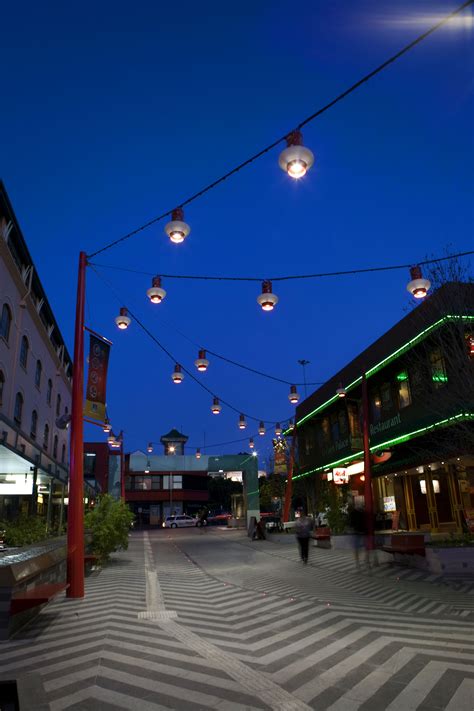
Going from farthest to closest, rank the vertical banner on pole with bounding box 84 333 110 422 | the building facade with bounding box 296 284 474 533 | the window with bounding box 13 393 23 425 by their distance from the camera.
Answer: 1. the window with bounding box 13 393 23 425
2. the building facade with bounding box 296 284 474 533
3. the vertical banner on pole with bounding box 84 333 110 422

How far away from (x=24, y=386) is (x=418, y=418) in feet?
64.2

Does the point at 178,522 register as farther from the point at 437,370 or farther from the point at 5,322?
the point at 437,370

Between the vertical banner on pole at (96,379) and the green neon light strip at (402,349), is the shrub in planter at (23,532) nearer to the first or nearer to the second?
the vertical banner on pole at (96,379)

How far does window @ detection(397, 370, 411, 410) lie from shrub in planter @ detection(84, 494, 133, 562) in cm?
1314

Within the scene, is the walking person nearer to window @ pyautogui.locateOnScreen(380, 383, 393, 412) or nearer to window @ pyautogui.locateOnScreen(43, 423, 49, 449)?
window @ pyautogui.locateOnScreen(380, 383, 393, 412)

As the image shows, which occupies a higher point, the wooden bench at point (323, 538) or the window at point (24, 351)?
the window at point (24, 351)

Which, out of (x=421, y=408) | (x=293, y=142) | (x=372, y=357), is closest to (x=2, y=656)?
(x=293, y=142)

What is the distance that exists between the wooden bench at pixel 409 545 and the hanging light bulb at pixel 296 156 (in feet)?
37.9

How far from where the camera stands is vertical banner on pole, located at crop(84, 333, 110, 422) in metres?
12.6

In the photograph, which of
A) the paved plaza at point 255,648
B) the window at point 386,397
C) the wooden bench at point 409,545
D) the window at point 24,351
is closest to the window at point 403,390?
the window at point 386,397

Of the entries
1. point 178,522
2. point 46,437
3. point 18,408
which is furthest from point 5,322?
point 178,522

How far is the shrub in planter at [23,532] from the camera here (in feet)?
45.3

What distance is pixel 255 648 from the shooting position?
7.28 metres

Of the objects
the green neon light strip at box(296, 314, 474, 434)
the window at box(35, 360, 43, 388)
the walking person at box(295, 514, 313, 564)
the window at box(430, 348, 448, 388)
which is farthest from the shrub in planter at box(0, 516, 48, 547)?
the window at box(35, 360, 43, 388)
